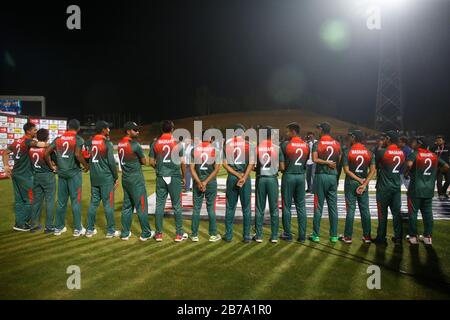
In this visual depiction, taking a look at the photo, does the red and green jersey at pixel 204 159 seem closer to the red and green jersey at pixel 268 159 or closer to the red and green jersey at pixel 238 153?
the red and green jersey at pixel 238 153

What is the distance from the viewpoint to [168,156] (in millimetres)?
6957

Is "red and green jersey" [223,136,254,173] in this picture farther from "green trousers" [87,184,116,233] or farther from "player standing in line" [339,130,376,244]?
"green trousers" [87,184,116,233]

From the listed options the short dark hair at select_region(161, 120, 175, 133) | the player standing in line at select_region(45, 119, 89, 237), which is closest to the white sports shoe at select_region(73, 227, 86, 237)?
the player standing in line at select_region(45, 119, 89, 237)

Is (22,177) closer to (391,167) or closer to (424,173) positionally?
(391,167)

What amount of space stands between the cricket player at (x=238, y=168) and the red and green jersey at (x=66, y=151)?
3.34m

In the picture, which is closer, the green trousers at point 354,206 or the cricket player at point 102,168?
the green trousers at point 354,206

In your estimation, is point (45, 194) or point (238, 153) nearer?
point (238, 153)

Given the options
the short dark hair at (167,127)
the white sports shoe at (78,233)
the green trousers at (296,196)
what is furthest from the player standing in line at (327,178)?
the white sports shoe at (78,233)

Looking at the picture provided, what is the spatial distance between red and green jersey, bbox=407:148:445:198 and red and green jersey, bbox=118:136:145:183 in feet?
19.0

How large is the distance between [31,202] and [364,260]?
289 inches

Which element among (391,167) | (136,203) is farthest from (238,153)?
(391,167)

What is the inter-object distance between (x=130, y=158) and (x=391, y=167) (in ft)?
17.7

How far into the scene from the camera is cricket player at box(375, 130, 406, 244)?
6.96 m

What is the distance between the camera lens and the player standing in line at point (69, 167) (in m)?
7.37
